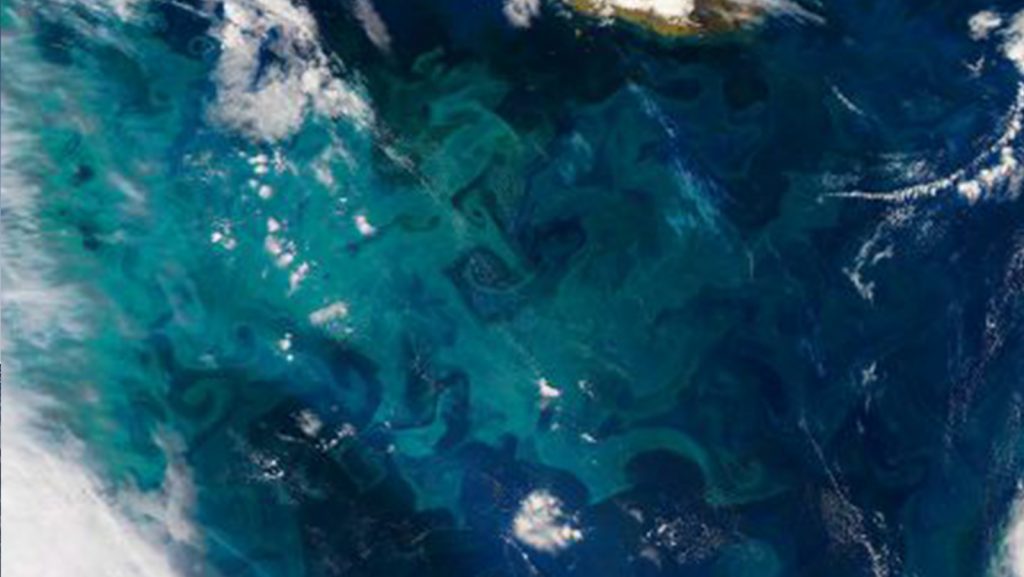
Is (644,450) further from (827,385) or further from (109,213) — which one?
(109,213)

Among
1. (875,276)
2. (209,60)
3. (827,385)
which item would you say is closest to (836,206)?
(875,276)

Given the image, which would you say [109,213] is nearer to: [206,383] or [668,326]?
[206,383]

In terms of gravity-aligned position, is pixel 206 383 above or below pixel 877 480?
below

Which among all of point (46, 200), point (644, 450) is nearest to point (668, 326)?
point (644, 450)

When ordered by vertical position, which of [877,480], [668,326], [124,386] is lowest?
[124,386]

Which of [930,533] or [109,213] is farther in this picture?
[930,533]

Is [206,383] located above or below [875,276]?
below
